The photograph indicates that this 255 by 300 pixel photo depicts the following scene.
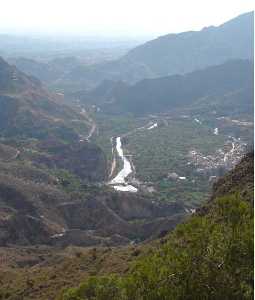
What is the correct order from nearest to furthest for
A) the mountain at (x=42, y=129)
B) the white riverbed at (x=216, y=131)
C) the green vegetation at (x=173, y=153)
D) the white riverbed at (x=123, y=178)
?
the white riverbed at (x=123, y=178) → the green vegetation at (x=173, y=153) → the mountain at (x=42, y=129) → the white riverbed at (x=216, y=131)

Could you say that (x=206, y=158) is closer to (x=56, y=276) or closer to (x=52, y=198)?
(x=52, y=198)

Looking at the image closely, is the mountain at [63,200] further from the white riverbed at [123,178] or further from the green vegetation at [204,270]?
the green vegetation at [204,270]

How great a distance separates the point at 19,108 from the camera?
473 feet

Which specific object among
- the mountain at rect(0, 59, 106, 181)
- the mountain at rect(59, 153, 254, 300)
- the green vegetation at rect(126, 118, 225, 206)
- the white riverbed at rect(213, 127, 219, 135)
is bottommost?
the white riverbed at rect(213, 127, 219, 135)

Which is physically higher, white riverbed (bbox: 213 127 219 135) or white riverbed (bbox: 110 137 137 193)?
white riverbed (bbox: 110 137 137 193)

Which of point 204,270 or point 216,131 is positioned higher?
point 204,270

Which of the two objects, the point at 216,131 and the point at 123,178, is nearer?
the point at 123,178

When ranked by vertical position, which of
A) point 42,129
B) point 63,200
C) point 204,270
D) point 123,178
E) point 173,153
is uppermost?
point 204,270

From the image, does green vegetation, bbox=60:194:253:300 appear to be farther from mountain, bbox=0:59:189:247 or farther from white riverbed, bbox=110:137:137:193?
white riverbed, bbox=110:137:137:193

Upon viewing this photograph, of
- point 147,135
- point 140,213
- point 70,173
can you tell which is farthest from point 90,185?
point 147,135

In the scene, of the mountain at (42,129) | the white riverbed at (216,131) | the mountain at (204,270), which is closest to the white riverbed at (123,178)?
the mountain at (42,129)

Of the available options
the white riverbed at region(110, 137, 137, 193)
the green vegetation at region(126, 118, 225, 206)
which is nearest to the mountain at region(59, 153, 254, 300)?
the green vegetation at region(126, 118, 225, 206)

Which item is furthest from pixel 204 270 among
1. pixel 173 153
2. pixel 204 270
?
pixel 173 153

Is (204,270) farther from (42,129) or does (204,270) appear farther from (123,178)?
(42,129)
